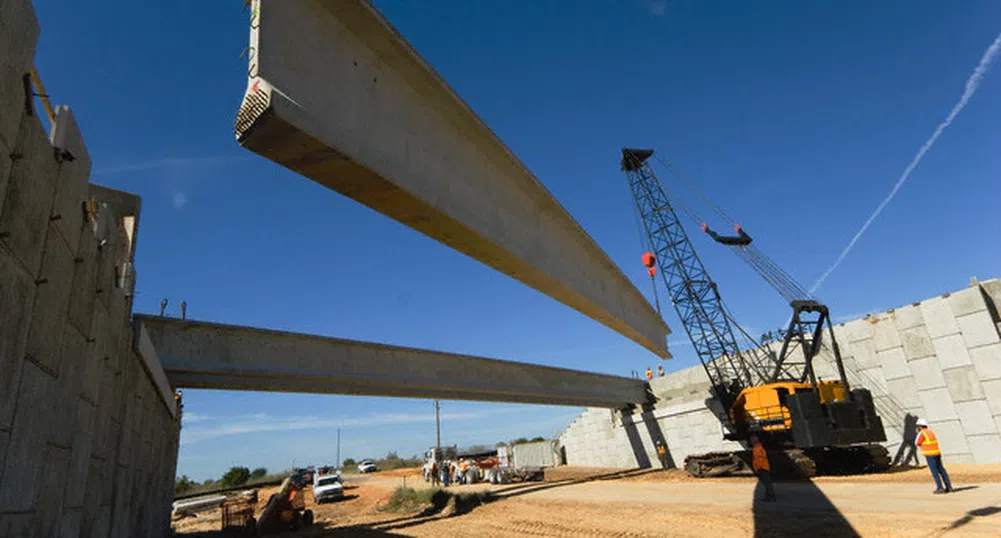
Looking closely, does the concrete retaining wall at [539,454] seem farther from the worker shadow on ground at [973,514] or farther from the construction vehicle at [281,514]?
the worker shadow on ground at [973,514]

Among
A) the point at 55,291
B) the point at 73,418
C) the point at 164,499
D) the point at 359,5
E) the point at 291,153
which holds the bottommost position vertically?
the point at 164,499

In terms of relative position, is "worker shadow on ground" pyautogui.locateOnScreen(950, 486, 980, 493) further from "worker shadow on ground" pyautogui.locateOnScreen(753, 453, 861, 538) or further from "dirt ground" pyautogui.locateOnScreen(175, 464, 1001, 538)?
"worker shadow on ground" pyautogui.locateOnScreen(753, 453, 861, 538)

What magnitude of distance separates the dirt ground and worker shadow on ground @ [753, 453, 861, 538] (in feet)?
0.06

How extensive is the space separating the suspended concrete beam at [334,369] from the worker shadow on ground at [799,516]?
12430 millimetres

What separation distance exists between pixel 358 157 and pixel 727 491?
1771 cm

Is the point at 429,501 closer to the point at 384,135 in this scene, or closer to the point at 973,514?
the point at 973,514

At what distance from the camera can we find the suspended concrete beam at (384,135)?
15.3 ft

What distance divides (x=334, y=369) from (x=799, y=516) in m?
17.3

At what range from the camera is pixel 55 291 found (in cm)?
475

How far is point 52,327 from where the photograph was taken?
4.67m

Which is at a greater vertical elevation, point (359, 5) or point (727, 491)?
point (359, 5)

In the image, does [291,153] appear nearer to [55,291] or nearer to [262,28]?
[262,28]

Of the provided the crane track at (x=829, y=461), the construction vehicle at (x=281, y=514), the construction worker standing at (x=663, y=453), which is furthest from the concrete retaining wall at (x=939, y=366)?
the construction vehicle at (x=281, y=514)

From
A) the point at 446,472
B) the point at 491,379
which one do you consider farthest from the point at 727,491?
the point at 446,472
